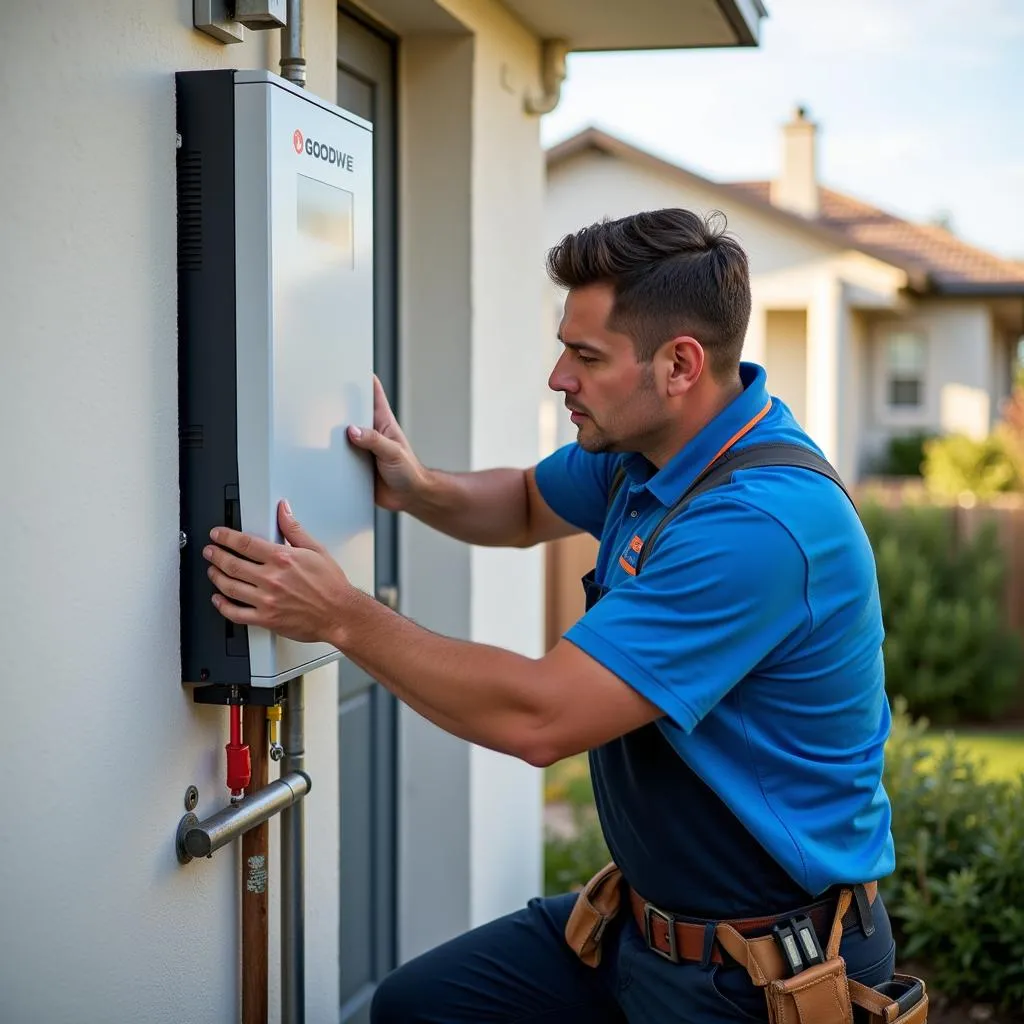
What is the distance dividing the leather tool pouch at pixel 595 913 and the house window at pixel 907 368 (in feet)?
63.0

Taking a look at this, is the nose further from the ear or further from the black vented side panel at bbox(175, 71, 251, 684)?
the black vented side panel at bbox(175, 71, 251, 684)

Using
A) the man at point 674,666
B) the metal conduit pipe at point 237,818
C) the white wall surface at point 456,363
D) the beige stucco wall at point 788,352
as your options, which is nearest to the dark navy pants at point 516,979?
the man at point 674,666

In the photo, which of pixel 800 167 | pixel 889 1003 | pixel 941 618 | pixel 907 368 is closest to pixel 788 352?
pixel 907 368

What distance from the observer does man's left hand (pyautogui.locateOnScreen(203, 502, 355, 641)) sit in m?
2.22

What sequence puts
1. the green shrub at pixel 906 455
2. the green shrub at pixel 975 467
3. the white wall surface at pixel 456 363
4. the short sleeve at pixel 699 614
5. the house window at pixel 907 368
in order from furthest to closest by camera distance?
the house window at pixel 907 368
the green shrub at pixel 906 455
the green shrub at pixel 975 467
the white wall surface at pixel 456 363
the short sleeve at pixel 699 614

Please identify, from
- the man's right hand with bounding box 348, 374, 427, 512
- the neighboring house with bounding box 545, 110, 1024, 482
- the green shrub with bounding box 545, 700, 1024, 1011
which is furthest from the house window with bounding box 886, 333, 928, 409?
the man's right hand with bounding box 348, 374, 427, 512

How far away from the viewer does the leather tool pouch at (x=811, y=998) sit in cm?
232

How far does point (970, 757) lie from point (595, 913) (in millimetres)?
6501

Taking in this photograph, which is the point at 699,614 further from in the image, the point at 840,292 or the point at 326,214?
the point at 840,292

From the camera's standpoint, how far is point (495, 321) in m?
4.27

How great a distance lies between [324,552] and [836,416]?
643 inches

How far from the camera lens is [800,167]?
20188mm

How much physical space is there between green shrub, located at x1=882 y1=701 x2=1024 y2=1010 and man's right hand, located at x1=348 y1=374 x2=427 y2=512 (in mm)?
2460

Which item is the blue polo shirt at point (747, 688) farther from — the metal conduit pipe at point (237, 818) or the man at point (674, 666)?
the metal conduit pipe at point (237, 818)
